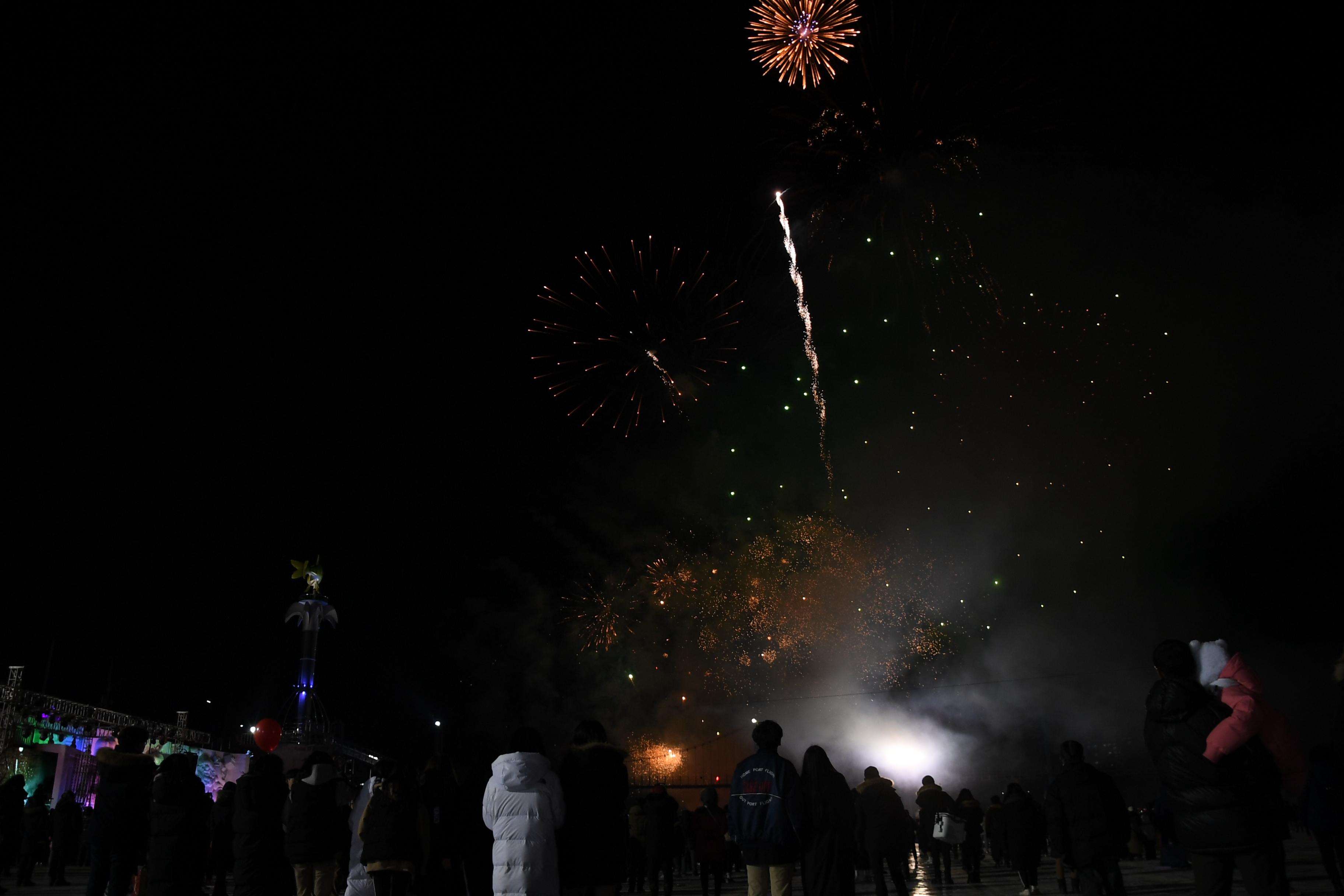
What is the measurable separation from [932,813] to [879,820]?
422 centimetres

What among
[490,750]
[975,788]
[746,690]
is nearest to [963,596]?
[975,788]

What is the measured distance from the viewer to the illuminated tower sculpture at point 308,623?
42.3 metres

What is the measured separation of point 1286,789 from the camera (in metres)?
4.29

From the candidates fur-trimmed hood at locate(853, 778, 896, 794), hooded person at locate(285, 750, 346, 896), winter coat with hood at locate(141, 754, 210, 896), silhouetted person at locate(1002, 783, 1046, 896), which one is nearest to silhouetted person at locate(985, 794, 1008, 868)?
silhouetted person at locate(1002, 783, 1046, 896)

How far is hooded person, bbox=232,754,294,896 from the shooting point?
6785 mm

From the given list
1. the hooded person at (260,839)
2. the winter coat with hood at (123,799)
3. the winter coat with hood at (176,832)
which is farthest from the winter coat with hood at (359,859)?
the winter coat with hood at (123,799)

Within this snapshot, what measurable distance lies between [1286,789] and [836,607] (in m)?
27.9

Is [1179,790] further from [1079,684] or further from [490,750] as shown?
[1079,684]

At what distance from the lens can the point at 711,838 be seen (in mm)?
11578

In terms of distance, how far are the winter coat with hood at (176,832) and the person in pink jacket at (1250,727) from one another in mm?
6302

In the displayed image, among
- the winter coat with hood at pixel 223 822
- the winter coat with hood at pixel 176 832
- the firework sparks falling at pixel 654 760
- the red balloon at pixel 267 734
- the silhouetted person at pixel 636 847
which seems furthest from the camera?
the firework sparks falling at pixel 654 760

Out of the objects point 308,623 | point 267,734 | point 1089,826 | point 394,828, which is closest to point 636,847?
point 394,828

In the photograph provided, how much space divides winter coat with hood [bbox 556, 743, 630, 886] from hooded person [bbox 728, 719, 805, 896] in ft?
2.81

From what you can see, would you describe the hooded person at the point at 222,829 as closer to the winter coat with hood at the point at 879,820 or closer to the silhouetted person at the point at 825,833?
the silhouetted person at the point at 825,833
